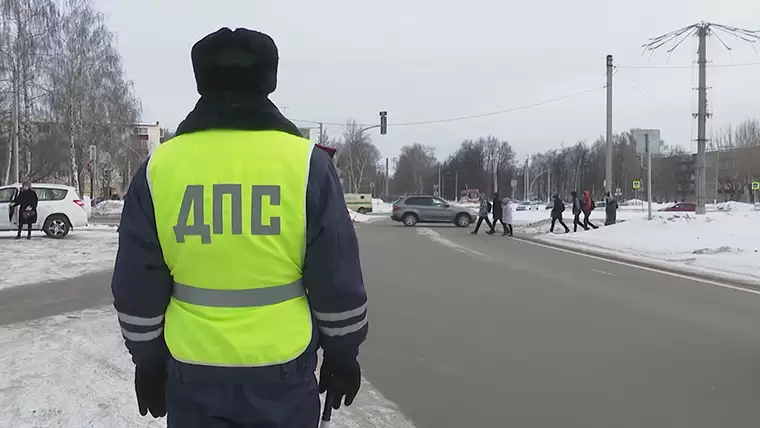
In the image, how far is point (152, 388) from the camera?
2215 mm

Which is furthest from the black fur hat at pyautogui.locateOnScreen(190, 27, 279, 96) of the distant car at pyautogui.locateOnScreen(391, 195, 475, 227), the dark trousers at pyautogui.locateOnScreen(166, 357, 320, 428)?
the distant car at pyautogui.locateOnScreen(391, 195, 475, 227)

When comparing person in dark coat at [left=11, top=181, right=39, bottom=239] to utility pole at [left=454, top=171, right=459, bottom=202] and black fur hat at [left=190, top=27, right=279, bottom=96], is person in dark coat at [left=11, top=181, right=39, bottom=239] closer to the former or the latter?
black fur hat at [left=190, top=27, right=279, bottom=96]

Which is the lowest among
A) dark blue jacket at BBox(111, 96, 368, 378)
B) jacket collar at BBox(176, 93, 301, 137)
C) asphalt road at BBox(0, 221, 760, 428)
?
asphalt road at BBox(0, 221, 760, 428)

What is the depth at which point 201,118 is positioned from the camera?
216 cm

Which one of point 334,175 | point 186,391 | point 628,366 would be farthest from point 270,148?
point 628,366

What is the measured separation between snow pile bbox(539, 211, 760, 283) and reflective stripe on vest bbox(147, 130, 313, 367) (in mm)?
12133

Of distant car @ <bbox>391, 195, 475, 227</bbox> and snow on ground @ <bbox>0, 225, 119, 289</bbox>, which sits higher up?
distant car @ <bbox>391, 195, 475, 227</bbox>

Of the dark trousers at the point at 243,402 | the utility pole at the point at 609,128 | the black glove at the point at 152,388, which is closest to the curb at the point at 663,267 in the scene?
the utility pole at the point at 609,128

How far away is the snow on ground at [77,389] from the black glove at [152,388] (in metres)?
2.03

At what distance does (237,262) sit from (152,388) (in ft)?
1.87

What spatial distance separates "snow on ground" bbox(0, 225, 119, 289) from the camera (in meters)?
11.8

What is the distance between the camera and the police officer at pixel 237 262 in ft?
6.66

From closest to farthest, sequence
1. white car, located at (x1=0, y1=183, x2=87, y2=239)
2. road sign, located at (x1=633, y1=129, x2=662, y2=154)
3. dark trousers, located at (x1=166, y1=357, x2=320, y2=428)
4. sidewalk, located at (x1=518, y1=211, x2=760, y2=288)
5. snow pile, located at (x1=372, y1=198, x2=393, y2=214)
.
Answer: dark trousers, located at (x1=166, y1=357, x2=320, y2=428)
sidewalk, located at (x1=518, y1=211, x2=760, y2=288)
white car, located at (x1=0, y1=183, x2=87, y2=239)
road sign, located at (x1=633, y1=129, x2=662, y2=154)
snow pile, located at (x1=372, y1=198, x2=393, y2=214)

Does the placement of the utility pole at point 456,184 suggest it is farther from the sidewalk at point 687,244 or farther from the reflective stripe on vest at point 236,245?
the reflective stripe on vest at point 236,245
